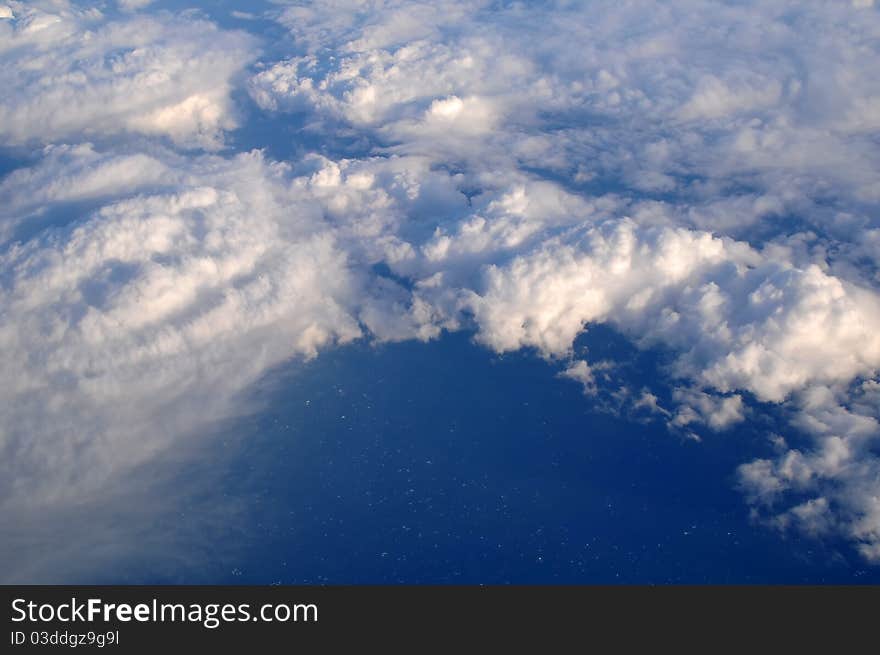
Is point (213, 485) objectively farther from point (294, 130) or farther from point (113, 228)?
point (294, 130)

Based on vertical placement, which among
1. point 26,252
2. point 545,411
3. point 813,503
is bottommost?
point 545,411

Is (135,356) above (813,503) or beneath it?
above

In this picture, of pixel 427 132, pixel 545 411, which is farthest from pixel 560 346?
pixel 427 132

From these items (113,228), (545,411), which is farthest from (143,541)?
(545,411)

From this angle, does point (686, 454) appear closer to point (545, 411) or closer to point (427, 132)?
point (545, 411)

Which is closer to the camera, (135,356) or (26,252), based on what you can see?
(135,356)

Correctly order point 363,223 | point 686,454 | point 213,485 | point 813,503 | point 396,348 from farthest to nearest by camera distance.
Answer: point 363,223 < point 396,348 < point 686,454 < point 213,485 < point 813,503

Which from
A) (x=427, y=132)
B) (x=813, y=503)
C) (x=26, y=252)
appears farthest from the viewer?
(x=427, y=132)
